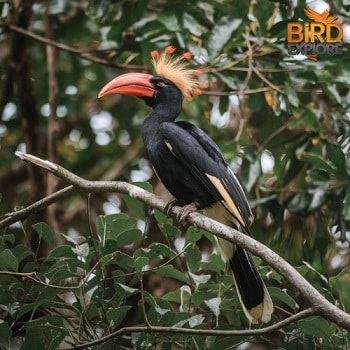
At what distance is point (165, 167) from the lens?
389 centimetres

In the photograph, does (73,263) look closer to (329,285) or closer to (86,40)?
(329,285)

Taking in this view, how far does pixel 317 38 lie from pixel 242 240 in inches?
93.4

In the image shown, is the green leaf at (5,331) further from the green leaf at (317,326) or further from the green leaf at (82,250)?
the green leaf at (317,326)

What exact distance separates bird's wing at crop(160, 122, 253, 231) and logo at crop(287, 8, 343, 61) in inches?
42.5

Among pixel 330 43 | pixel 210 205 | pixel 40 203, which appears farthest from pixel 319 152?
pixel 40 203

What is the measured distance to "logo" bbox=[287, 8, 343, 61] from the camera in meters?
4.68

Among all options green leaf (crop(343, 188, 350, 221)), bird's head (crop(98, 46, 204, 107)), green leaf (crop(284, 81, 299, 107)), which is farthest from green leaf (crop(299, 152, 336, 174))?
bird's head (crop(98, 46, 204, 107))

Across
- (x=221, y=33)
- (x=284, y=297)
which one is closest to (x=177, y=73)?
(x=221, y=33)

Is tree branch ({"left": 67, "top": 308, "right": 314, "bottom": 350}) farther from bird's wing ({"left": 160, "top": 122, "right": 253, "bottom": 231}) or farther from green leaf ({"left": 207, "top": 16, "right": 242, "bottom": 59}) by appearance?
green leaf ({"left": 207, "top": 16, "right": 242, "bottom": 59})

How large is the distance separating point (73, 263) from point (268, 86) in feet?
7.27

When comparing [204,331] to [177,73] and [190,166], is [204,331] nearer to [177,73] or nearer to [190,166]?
[190,166]

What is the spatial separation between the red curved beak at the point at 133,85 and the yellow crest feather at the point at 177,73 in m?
0.11

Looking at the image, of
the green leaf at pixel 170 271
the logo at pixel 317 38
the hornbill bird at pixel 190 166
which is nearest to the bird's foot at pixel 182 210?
the hornbill bird at pixel 190 166

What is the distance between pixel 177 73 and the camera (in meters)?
4.31
